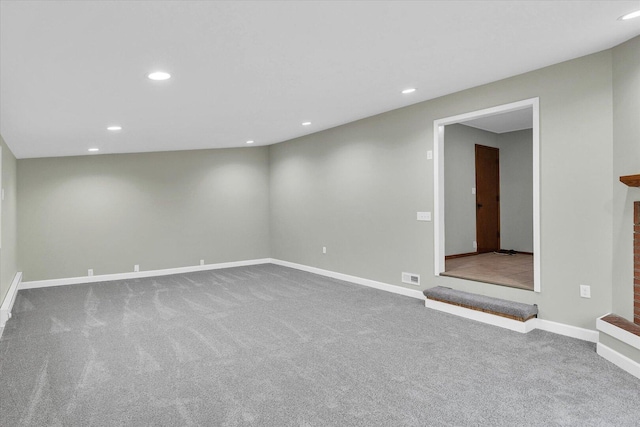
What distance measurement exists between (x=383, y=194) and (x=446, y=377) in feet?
10.6

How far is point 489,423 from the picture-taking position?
2.26 meters

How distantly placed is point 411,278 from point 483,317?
50.6 inches

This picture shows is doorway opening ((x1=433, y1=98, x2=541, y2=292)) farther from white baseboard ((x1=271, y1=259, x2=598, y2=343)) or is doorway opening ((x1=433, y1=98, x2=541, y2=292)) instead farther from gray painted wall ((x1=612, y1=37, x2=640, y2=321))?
gray painted wall ((x1=612, y1=37, x2=640, y2=321))

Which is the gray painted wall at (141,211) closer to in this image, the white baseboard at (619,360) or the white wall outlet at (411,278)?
the white wall outlet at (411,278)

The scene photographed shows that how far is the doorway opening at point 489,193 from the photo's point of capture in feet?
21.4

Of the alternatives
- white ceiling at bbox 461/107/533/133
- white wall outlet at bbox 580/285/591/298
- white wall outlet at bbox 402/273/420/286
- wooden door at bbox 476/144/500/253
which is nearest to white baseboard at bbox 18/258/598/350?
white wall outlet at bbox 402/273/420/286

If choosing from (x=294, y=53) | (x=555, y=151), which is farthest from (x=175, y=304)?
(x=555, y=151)

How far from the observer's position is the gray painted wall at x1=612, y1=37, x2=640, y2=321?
3.17m

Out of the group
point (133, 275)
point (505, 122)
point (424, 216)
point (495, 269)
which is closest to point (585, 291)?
point (495, 269)

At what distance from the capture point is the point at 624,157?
328 centimetres

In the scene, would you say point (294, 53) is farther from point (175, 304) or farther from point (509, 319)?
point (175, 304)

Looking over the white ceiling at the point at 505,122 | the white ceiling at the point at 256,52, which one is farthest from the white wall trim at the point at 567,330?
the white ceiling at the point at 505,122

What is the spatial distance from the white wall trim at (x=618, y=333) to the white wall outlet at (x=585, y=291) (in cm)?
32

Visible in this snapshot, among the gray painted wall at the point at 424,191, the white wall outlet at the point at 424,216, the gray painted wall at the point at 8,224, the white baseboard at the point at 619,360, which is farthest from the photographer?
the white wall outlet at the point at 424,216
